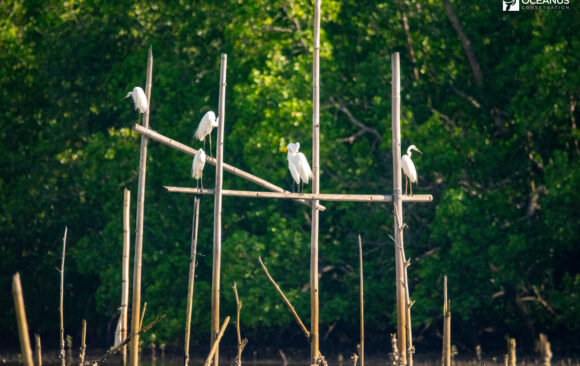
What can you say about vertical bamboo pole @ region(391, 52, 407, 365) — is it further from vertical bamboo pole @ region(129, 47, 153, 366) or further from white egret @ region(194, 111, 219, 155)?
vertical bamboo pole @ region(129, 47, 153, 366)

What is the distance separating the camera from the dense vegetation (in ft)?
64.2

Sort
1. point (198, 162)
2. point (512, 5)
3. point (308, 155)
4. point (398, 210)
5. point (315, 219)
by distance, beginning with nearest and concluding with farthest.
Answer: point (398, 210), point (315, 219), point (198, 162), point (512, 5), point (308, 155)

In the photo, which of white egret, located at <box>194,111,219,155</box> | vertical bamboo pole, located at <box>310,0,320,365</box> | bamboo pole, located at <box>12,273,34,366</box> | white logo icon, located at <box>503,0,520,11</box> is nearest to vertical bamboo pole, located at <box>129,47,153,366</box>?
white egret, located at <box>194,111,219,155</box>

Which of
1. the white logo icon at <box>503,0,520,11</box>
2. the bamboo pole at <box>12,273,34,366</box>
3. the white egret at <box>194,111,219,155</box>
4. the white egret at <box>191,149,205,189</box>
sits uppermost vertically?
the white logo icon at <box>503,0,520,11</box>

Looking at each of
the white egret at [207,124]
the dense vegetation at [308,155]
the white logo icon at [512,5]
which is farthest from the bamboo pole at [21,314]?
the white logo icon at [512,5]

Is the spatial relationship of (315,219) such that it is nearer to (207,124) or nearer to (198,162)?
(198,162)

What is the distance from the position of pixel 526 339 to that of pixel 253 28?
29.4 feet

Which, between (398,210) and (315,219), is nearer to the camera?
(398,210)

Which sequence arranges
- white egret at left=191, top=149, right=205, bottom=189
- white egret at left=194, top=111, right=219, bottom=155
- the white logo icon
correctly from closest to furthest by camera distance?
white egret at left=191, top=149, right=205, bottom=189, white egret at left=194, top=111, right=219, bottom=155, the white logo icon

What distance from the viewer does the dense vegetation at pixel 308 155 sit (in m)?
19.6

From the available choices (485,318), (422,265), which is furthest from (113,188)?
(485,318)

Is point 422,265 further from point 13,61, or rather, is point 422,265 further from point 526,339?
point 13,61

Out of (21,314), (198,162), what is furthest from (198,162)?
(21,314)

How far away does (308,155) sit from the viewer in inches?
829
